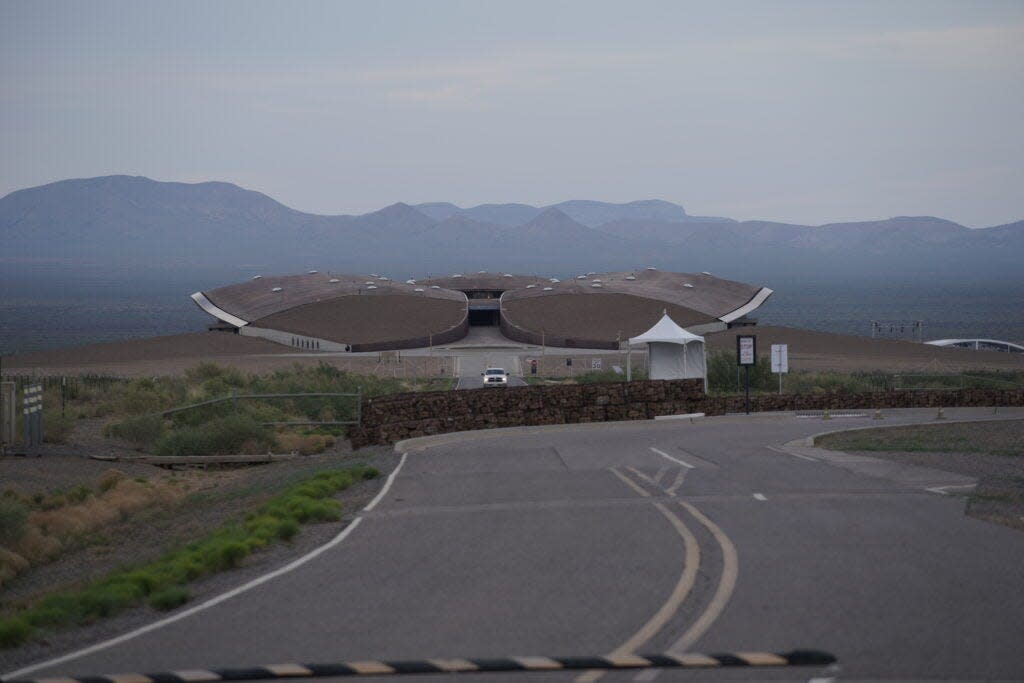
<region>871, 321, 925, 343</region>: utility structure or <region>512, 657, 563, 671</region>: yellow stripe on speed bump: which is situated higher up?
<region>871, 321, 925, 343</region>: utility structure

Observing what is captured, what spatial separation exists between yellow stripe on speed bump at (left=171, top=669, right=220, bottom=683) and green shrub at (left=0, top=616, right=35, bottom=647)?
2.13 metres

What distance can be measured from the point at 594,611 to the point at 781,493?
7311mm

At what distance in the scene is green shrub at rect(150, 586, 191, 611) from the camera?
10.8m

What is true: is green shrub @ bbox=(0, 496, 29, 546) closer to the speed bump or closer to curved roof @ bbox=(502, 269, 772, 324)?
the speed bump

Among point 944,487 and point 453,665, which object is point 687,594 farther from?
point 944,487

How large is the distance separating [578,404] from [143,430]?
1068cm

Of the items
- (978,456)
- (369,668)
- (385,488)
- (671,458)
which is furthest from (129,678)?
(978,456)

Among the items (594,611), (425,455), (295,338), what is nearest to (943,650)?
(594,611)

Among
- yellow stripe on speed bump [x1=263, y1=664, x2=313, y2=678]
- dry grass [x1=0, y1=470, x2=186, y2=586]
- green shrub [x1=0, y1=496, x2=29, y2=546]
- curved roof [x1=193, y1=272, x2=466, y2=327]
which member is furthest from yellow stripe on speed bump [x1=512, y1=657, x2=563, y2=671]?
curved roof [x1=193, y1=272, x2=466, y2=327]

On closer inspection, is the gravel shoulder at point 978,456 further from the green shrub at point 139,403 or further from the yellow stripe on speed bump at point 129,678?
the green shrub at point 139,403

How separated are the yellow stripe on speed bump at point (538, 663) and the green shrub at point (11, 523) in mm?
11770

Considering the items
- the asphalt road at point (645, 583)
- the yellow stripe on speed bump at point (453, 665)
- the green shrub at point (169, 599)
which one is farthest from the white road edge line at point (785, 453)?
the yellow stripe on speed bump at point (453, 665)

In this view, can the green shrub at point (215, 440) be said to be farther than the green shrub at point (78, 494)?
Yes

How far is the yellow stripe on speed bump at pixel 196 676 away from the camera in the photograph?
8.31 meters
